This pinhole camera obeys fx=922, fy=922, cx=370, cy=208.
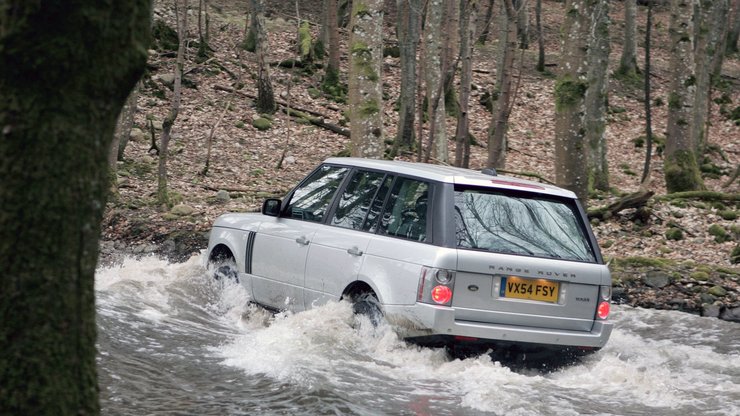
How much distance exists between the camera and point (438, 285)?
22.6ft

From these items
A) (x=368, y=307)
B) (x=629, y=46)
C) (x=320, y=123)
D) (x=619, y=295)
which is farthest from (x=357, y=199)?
(x=629, y=46)

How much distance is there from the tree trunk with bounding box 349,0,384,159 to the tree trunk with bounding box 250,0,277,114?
862 centimetres

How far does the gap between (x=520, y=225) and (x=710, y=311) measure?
521 centimetres

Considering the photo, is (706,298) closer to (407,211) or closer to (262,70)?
(407,211)

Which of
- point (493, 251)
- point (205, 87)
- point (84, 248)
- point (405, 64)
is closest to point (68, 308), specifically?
point (84, 248)

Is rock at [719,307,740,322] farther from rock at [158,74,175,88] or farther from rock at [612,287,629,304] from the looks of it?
rock at [158,74,175,88]

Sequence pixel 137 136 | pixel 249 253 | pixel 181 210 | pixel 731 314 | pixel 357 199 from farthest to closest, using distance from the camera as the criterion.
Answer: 1. pixel 137 136
2. pixel 181 210
3. pixel 731 314
4. pixel 249 253
5. pixel 357 199

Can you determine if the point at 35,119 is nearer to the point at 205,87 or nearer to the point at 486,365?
the point at 486,365

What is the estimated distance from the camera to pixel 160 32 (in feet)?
87.3

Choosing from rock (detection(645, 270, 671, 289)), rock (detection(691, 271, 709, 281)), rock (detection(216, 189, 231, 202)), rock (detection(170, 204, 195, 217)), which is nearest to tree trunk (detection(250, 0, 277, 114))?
rock (detection(216, 189, 231, 202))

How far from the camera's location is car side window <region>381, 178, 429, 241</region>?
7.36 meters

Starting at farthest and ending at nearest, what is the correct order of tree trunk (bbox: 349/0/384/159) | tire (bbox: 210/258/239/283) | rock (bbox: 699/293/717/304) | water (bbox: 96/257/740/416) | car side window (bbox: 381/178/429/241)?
tree trunk (bbox: 349/0/384/159)
rock (bbox: 699/293/717/304)
tire (bbox: 210/258/239/283)
car side window (bbox: 381/178/429/241)
water (bbox: 96/257/740/416)

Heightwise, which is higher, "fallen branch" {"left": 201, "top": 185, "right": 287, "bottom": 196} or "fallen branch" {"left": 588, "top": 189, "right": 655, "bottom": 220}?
"fallen branch" {"left": 588, "top": 189, "right": 655, "bottom": 220}

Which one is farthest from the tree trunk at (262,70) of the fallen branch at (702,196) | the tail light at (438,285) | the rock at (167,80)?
the tail light at (438,285)
